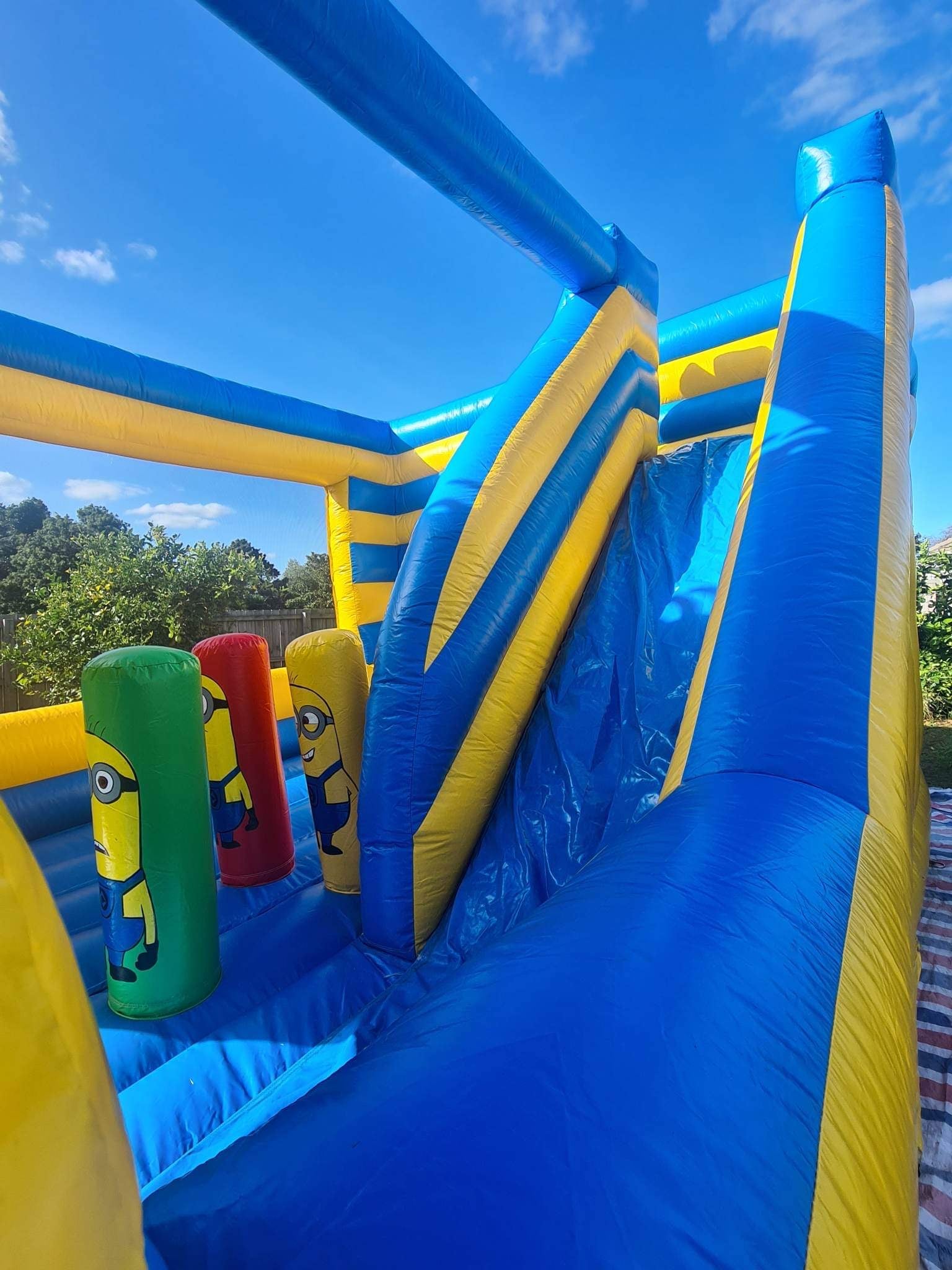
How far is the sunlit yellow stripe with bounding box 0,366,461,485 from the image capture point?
272cm

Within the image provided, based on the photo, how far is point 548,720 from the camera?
193 cm

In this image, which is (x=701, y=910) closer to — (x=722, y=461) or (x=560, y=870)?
(x=560, y=870)

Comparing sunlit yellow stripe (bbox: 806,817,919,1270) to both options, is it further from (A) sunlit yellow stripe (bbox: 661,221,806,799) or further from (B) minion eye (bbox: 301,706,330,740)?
(B) minion eye (bbox: 301,706,330,740)

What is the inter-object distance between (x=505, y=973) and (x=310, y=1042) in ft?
3.06

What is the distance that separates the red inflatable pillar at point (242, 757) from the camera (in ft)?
6.23

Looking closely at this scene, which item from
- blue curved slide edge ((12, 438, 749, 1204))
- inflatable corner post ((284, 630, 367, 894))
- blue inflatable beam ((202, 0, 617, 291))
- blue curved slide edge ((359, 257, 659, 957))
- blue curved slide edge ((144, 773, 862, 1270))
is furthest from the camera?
inflatable corner post ((284, 630, 367, 894))

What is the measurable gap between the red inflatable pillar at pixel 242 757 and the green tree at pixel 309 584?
13.0 metres

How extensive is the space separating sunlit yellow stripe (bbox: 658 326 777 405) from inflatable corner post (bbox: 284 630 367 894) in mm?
2261

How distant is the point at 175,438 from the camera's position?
126 inches

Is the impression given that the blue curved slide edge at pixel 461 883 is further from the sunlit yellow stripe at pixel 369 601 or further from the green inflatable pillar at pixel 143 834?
the sunlit yellow stripe at pixel 369 601

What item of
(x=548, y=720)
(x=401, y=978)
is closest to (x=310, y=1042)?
(x=401, y=978)

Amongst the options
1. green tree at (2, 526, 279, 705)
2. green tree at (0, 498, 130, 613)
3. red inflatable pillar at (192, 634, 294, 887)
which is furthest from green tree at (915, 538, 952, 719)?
green tree at (0, 498, 130, 613)

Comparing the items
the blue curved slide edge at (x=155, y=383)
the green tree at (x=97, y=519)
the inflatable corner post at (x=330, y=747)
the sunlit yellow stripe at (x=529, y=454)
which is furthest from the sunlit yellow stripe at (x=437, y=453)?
the green tree at (x=97, y=519)

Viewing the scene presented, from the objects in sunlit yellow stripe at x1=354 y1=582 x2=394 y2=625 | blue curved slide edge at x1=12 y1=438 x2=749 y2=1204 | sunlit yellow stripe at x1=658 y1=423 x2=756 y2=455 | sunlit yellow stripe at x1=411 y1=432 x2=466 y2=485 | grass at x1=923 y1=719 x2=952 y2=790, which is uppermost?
Result: sunlit yellow stripe at x1=411 y1=432 x2=466 y2=485
